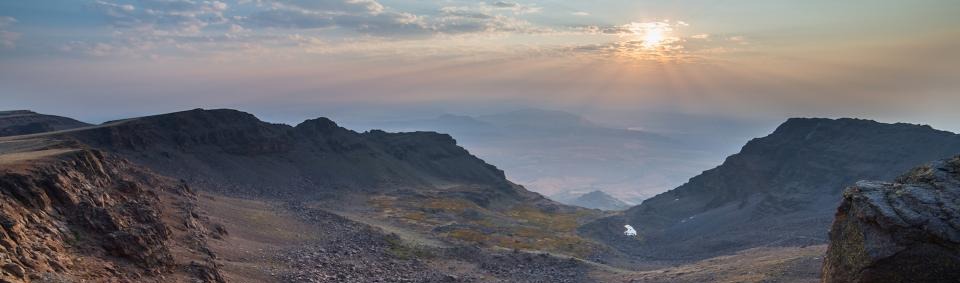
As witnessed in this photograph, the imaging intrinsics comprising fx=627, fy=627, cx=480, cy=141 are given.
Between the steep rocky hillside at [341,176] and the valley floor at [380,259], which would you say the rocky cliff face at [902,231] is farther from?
the steep rocky hillside at [341,176]

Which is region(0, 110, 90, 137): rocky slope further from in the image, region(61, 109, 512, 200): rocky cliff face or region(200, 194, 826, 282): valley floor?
region(200, 194, 826, 282): valley floor

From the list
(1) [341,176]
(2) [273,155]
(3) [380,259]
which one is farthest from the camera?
(1) [341,176]

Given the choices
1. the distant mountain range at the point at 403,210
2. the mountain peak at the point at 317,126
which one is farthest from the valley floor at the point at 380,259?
the mountain peak at the point at 317,126

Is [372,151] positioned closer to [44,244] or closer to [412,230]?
[412,230]

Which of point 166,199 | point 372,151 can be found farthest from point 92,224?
point 372,151

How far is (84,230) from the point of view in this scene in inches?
1159

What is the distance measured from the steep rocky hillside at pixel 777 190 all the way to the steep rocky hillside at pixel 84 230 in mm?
59218

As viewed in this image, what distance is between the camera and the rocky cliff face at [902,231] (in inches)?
648

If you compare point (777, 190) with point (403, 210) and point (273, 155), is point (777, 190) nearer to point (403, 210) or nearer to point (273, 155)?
point (403, 210)

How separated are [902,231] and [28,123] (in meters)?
→ 117

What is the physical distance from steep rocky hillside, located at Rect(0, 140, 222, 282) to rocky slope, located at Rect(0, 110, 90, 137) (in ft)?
207

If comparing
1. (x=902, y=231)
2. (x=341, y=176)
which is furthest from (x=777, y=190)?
(x=902, y=231)

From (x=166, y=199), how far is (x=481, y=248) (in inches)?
1218

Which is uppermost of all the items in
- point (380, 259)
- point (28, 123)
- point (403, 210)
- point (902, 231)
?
point (28, 123)
